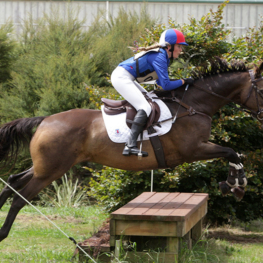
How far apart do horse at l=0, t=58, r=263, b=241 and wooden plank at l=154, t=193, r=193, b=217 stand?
465 mm

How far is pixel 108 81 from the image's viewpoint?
22.8 feet

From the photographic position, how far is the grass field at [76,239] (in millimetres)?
4219

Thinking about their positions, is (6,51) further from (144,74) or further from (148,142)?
(148,142)

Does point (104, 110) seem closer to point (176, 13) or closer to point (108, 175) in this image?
point (108, 175)

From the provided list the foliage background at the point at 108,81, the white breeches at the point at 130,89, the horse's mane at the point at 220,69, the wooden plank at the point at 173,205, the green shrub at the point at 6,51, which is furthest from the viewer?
the green shrub at the point at 6,51

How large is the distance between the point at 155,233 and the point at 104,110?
149 centimetres

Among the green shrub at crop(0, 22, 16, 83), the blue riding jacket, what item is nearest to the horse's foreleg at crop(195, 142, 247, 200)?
the blue riding jacket

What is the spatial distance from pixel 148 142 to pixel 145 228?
928 millimetres

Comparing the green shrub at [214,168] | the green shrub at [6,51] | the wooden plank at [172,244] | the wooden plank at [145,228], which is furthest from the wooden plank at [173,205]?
the green shrub at [6,51]

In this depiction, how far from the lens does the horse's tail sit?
4.44 meters

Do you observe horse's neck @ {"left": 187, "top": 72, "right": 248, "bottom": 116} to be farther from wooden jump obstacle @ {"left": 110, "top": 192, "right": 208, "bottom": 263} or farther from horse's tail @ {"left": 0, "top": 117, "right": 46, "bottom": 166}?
horse's tail @ {"left": 0, "top": 117, "right": 46, "bottom": 166}

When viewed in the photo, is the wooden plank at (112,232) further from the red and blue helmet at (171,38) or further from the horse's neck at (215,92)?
the red and blue helmet at (171,38)

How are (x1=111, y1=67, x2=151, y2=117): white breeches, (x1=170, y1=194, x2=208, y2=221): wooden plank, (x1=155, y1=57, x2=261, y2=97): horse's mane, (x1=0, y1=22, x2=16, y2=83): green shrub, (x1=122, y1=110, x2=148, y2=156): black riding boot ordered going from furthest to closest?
(x1=0, y1=22, x2=16, y2=83): green shrub < (x1=155, y1=57, x2=261, y2=97): horse's mane < (x1=111, y1=67, x2=151, y2=117): white breeches < (x1=122, y1=110, x2=148, y2=156): black riding boot < (x1=170, y1=194, x2=208, y2=221): wooden plank

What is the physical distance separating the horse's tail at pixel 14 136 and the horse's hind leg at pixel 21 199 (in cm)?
59
